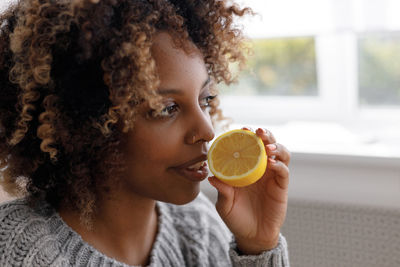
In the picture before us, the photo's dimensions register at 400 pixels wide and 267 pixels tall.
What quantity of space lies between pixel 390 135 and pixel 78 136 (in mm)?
1193

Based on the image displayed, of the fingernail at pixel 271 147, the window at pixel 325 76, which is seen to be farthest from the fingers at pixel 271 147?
the window at pixel 325 76

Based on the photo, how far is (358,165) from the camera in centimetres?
139

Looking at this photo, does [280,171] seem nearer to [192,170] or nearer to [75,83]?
[192,170]

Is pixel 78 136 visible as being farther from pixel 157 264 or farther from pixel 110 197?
pixel 157 264

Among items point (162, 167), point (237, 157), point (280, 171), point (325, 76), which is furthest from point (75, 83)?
point (325, 76)

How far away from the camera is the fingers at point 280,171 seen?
106 cm

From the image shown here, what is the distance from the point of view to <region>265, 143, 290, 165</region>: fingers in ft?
3.41

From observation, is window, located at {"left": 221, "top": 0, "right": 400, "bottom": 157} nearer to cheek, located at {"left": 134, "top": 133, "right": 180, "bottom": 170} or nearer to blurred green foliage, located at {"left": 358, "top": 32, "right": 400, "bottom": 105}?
blurred green foliage, located at {"left": 358, "top": 32, "right": 400, "bottom": 105}

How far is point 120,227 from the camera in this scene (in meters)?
1.12

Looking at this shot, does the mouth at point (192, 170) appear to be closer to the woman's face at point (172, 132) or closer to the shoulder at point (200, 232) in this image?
the woman's face at point (172, 132)

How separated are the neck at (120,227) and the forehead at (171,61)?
290mm

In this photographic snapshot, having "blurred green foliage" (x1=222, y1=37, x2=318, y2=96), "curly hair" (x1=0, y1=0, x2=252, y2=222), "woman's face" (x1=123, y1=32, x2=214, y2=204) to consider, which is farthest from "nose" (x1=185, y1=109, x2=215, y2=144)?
"blurred green foliage" (x1=222, y1=37, x2=318, y2=96)

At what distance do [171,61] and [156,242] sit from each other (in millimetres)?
451

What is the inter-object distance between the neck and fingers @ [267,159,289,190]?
28cm
